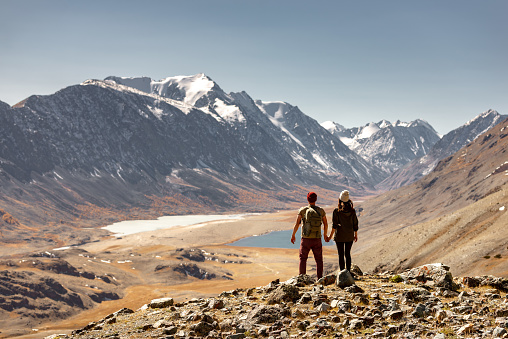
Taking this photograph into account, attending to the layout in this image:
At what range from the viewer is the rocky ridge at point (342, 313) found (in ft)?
47.7

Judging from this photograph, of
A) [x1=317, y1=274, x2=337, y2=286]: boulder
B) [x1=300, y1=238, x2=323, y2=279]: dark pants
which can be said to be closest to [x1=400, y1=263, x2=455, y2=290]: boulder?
[x1=317, y1=274, x2=337, y2=286]: boulder

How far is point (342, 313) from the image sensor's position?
16.1 metres

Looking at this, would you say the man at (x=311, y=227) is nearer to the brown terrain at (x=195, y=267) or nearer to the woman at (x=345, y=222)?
the woman at (x=345, y=222)

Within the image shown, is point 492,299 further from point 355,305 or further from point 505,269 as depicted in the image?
point 505,269

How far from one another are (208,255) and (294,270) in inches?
2027

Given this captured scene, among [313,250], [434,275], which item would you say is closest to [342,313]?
[313,250]

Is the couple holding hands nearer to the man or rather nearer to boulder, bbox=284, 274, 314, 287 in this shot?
the man

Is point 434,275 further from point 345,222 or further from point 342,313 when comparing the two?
point 342,313

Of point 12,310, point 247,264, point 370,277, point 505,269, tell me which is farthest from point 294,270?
point 370,277

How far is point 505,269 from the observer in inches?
2079

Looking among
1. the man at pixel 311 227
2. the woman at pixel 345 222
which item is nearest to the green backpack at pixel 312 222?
the man at pixel 311 227

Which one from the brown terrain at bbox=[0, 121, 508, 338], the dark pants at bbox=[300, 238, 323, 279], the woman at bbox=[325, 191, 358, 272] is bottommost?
the brown terrain at bbox=[0, 121, 508, 338]

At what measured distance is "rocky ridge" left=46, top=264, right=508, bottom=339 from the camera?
14539 millimetres

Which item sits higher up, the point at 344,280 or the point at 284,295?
the point at 284,295
